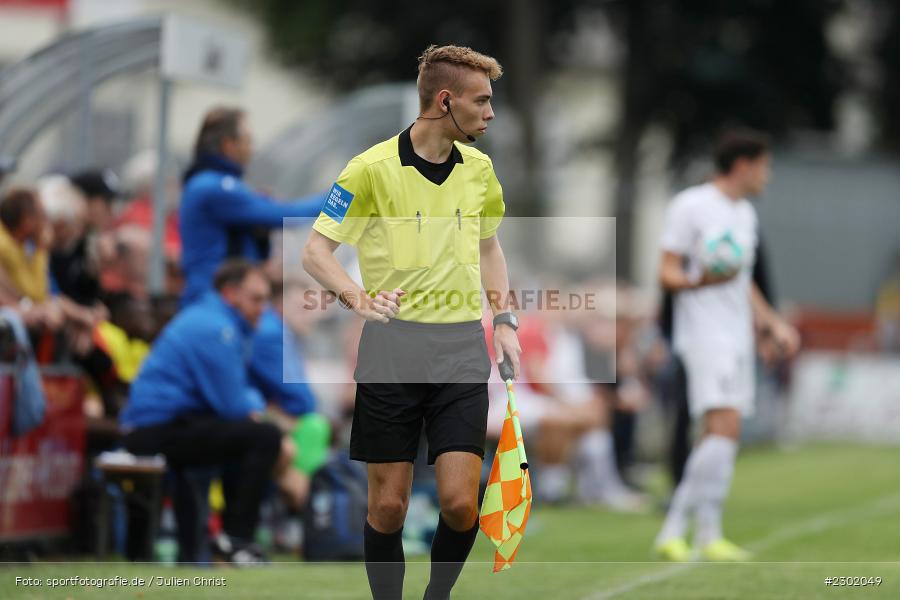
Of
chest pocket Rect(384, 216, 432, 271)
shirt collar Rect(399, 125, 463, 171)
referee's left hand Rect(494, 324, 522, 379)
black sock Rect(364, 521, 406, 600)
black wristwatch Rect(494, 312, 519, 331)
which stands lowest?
black sock Rect(364, 521, 406, 600)

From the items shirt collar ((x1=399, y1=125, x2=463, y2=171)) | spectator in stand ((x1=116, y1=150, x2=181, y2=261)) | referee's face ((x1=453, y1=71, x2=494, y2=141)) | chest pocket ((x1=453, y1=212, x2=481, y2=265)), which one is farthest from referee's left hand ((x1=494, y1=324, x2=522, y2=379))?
spectator in stand ((x1=116, y1=150, x2=181, y2=261))

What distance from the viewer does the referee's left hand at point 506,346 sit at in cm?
694

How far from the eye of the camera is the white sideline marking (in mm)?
8492

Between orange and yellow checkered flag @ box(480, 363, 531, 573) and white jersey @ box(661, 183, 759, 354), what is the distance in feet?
12.8

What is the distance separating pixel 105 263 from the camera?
40.5 feet

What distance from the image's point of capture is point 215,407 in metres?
10.0

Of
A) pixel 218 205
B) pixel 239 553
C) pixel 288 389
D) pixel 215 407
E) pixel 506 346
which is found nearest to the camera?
pixel 506 346

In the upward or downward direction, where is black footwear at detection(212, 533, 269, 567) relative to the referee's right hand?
downward

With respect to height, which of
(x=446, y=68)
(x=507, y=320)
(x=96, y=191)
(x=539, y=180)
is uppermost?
(x=539, y=180)

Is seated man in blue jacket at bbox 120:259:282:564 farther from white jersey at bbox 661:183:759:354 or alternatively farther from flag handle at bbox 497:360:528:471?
flag handle at bbox 497:360:528:471

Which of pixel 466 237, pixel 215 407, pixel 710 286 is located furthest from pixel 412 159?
pixel 710 286

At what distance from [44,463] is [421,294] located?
4437 mm

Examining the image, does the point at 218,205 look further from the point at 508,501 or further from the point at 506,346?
the point at 508,501

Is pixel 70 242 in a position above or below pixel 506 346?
above
